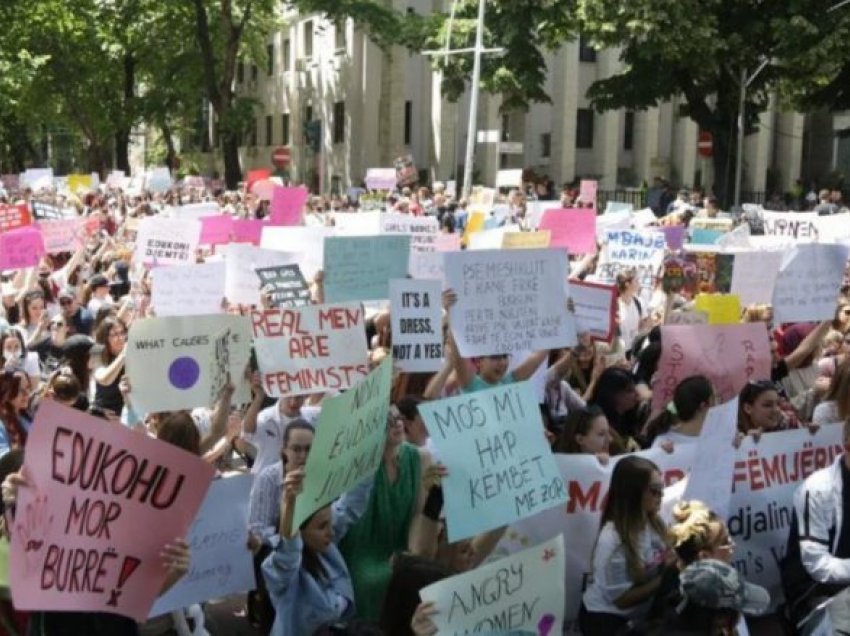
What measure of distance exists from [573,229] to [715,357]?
17.8ft

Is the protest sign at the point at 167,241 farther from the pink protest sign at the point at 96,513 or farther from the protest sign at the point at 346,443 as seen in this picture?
the pink protest sign at the point at 96,513

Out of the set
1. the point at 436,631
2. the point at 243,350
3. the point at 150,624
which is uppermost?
the point at 243,350

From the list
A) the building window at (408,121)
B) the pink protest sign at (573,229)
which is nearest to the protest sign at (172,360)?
the pink protest sign at (573,229)

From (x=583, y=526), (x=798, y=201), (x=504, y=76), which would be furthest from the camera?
(x=798, y=201)

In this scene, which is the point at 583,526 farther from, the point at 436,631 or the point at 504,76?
the point at 504,76

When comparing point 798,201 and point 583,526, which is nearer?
point 583,526

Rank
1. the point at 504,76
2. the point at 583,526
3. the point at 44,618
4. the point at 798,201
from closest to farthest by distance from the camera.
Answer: the point at 44,618
the point at 583,526
the point at 504,76
the point at 798,201

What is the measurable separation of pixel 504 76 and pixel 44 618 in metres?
34.6

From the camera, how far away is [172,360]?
678cm

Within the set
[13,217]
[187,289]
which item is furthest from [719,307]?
Answer: [13,217]

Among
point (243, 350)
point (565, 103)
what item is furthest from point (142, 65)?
point (243, 350)

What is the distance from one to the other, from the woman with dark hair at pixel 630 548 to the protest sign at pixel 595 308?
11.4ft

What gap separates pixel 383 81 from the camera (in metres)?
48.1

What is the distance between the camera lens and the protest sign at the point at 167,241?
41.3 feet
